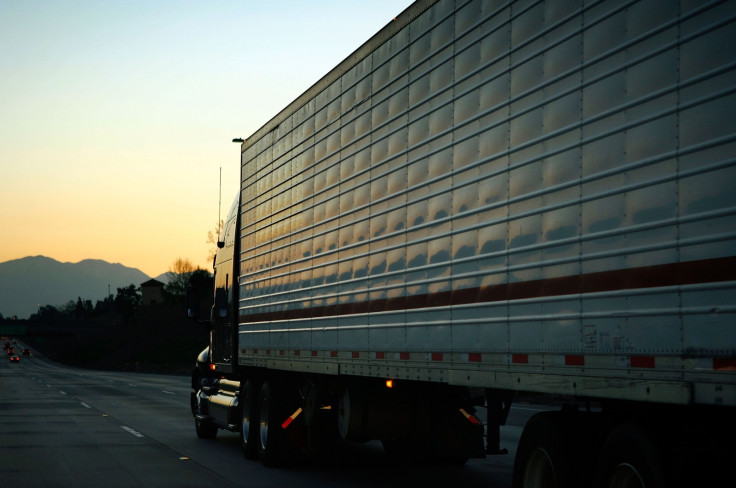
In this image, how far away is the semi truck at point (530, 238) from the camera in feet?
17.0

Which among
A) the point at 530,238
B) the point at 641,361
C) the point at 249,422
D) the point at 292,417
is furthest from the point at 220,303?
the point at 641,361

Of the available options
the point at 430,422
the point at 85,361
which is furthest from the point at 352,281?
the point at 85,361

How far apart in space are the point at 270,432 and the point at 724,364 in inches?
366

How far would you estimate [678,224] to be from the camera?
17.2ft

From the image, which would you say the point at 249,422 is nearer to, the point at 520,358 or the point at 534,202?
the point at 520,358

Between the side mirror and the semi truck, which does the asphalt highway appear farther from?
the side mirror

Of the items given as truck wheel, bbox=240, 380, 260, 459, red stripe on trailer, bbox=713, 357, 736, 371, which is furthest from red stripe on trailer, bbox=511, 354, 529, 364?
truck wheel, bbox=240, 380, 260, 459

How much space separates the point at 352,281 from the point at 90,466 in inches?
230

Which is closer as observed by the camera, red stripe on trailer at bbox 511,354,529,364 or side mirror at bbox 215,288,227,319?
red stripe on trailer at bbox 511,354,529,364

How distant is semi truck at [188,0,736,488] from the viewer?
518 cm

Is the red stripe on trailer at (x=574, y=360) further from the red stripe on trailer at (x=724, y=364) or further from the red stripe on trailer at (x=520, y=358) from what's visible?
the red stripe on trailer at (x=724, y=364)

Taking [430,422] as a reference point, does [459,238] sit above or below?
above

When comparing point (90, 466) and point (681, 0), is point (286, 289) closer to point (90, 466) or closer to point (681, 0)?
point (90, 466)

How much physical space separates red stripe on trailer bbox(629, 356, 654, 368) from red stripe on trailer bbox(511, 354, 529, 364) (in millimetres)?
1263
